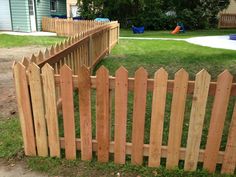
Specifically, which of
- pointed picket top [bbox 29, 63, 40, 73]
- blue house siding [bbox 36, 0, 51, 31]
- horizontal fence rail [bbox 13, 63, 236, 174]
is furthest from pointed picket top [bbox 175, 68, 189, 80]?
blue house siding [bbox 36, 0, 51, 31]

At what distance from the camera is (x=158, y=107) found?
3229 mm

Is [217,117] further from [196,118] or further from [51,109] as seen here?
[51,109]

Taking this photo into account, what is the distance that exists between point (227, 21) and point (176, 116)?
28344 millimetres

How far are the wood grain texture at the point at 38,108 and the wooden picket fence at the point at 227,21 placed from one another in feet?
91.3

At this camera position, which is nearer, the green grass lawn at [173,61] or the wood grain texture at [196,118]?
the wood grain texture at [196,118]

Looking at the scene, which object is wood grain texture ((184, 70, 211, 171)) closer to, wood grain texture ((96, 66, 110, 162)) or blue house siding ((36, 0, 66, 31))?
wood grain texture ((96, 66, 110, 162))

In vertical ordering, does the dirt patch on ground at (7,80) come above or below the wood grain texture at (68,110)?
below

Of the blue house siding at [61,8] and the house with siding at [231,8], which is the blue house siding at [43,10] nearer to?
the blue house siding at [61,8]

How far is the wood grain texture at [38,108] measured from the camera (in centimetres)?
326

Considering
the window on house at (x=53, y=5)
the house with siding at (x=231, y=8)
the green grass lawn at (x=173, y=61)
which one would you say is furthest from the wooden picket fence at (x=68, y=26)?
the house with siding at (x=231, y=8)

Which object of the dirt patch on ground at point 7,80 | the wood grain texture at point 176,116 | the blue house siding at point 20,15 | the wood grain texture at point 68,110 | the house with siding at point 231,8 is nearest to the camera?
the wood grain texture at point 176,116

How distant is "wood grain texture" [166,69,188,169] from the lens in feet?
10.0

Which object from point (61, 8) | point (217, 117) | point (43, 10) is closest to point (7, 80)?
point (217, 117)

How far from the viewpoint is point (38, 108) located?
11.2 feet
